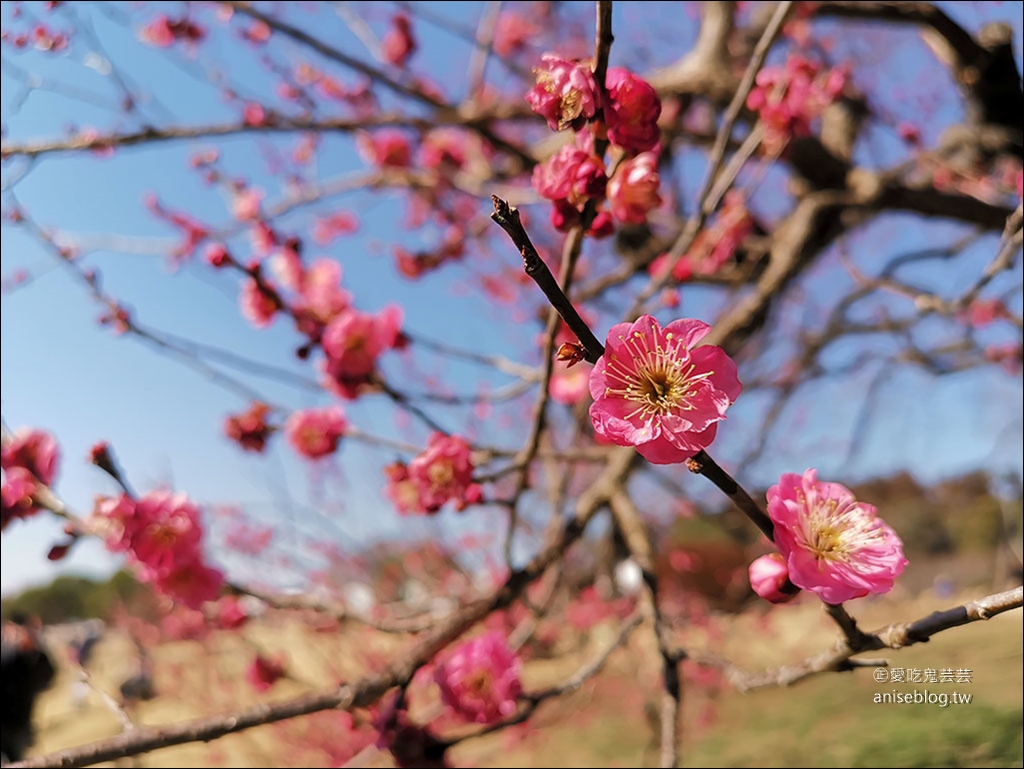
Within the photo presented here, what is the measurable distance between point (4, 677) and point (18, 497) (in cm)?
229

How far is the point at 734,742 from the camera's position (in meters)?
3.64

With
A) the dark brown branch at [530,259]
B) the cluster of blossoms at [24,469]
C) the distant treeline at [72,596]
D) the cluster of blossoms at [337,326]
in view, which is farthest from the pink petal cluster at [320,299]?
the distant treeline at [72,596]

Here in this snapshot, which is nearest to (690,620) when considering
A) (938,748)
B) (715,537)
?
(938,748)

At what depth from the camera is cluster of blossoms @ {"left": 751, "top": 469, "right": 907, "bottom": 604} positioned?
699 millimetres

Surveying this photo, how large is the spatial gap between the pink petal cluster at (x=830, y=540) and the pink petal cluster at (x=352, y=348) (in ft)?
3.59

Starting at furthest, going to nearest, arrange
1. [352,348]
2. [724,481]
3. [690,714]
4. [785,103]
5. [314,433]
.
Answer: [690,714]
[785,103]
[314,433]
[352,348]
[724,481]

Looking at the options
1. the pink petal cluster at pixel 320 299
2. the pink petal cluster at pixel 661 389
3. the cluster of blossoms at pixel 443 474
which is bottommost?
the pink petal cluster at pixel 661 389

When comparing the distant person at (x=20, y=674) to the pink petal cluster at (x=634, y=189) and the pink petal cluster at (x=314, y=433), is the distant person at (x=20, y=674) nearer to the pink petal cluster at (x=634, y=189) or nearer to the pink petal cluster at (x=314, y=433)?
the pink petal cluster at (x=314, y=433)

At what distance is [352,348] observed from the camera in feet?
5.10

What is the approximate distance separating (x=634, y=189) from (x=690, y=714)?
4923mm

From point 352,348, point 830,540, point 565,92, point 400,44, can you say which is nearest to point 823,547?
point 830,540

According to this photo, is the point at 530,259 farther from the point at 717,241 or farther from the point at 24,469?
the point at 717,241

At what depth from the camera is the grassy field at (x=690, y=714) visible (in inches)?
94.7

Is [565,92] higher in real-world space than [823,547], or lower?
higher
